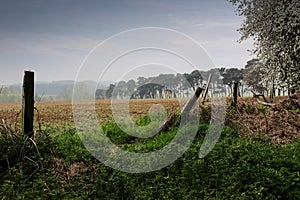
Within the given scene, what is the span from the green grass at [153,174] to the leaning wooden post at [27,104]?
31 centimetres

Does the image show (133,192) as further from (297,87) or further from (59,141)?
(297,87)

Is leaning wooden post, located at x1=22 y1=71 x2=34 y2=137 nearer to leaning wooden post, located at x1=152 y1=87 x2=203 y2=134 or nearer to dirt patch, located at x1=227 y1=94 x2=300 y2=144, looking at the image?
leaning wooden post, located at x1=152 y1=87 x2=203 y2=134

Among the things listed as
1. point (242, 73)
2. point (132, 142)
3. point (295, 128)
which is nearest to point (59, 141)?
point (132, 142)

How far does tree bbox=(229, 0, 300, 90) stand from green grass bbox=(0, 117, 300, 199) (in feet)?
21.0

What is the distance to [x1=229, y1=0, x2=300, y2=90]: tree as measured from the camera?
14.0 metres

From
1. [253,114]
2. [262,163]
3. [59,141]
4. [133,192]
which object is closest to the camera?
[133,192]

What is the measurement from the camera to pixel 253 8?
599 inches

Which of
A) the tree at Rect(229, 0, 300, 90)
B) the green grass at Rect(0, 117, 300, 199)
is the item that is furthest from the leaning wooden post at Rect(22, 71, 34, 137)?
the tree at Rect(229, 0, 300, 90)

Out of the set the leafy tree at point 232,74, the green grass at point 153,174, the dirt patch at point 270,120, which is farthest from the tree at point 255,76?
the green grass at point 153,174

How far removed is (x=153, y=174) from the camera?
7.41 m

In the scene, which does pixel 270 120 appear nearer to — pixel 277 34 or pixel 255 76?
pixel 277 34

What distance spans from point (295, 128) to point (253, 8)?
616 cm

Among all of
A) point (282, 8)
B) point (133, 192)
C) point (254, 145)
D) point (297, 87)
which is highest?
point (282, 8)

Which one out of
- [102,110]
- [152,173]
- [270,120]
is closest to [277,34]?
[270,120]
